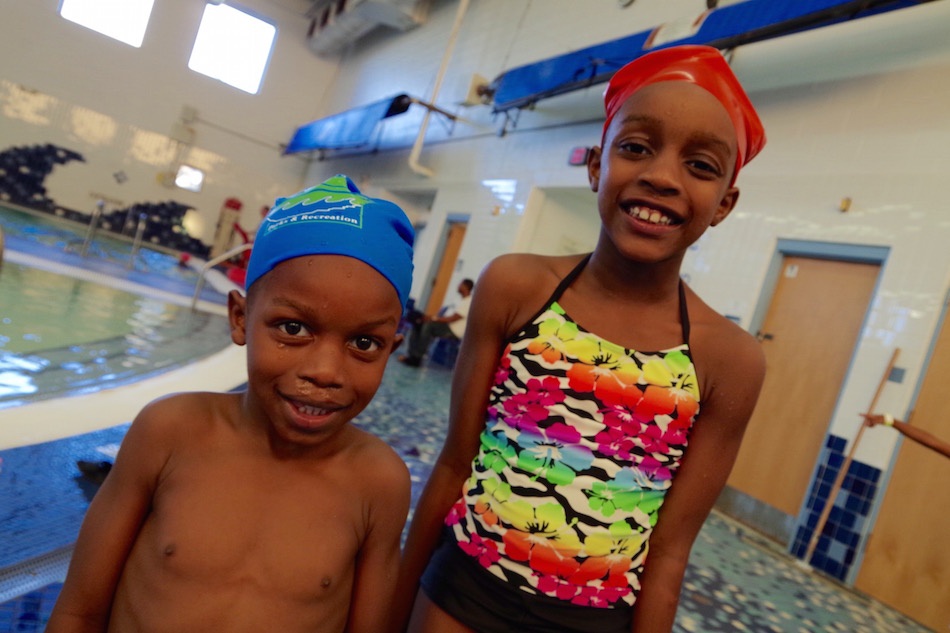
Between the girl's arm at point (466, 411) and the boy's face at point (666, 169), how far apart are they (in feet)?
0.70

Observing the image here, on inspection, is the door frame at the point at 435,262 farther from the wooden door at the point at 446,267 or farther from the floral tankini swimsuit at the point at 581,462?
the floral tankini swimsuit at the point at 581,462

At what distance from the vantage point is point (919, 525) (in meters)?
3.67

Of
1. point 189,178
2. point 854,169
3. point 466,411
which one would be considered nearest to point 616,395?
point 466,411

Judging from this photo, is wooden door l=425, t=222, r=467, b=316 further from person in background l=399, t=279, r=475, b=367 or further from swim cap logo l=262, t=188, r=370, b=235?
swim cap logo l=262, t=188, r=370, b=235

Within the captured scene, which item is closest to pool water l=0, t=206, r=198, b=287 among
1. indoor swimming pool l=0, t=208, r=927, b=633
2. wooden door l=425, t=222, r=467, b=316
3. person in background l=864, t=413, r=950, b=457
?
indoor swimming pool l=0, t=208, r=927, b=633

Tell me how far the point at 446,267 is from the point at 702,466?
8965 mm

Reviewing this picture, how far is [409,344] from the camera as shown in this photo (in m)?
7.28

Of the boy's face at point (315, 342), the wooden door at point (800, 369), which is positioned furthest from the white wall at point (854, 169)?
the boy's face at point (315, 342)

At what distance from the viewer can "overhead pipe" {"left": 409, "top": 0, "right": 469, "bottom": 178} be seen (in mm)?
10297

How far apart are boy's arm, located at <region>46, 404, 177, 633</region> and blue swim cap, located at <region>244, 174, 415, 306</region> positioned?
0.29m

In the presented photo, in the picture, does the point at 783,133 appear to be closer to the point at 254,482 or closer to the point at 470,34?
the point at 254,482

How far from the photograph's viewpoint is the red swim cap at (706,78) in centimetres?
97

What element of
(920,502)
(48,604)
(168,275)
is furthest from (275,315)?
(168,275)

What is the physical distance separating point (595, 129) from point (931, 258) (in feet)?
13.2
